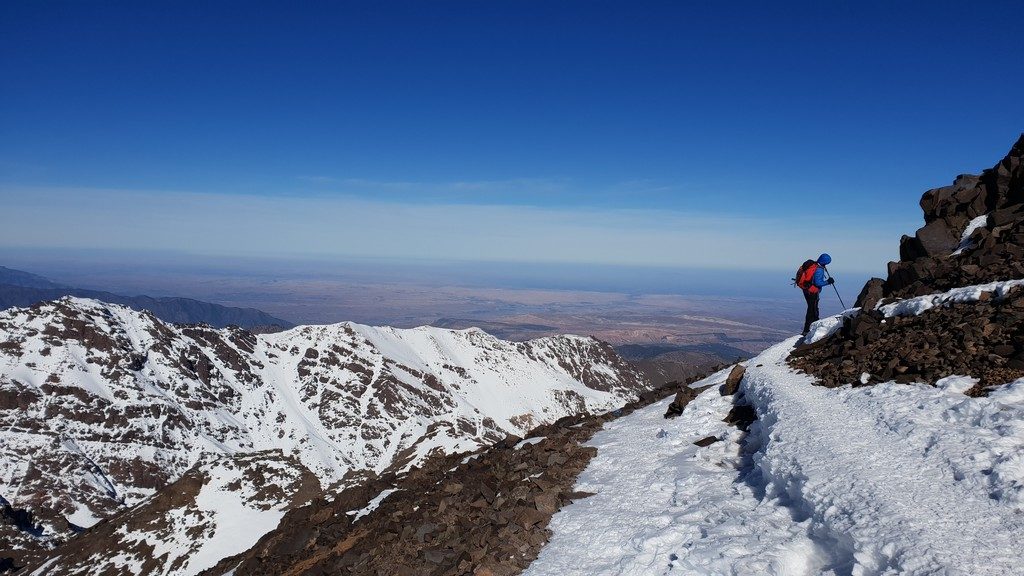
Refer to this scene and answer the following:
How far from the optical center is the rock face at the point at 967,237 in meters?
19.5

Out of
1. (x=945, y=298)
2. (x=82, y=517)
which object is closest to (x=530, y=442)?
(x=945, y=298)

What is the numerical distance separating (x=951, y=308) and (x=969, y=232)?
10.5 metres

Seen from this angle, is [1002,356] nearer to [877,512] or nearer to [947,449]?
[947,449]

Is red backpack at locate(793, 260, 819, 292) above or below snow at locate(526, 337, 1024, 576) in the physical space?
above

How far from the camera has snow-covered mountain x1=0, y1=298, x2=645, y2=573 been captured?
390 feet

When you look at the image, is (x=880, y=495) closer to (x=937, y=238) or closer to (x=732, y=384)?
(x=732, y=384)

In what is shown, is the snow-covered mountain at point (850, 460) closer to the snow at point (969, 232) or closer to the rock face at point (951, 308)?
the rock face at point (951, 308)

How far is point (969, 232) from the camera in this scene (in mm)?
24359

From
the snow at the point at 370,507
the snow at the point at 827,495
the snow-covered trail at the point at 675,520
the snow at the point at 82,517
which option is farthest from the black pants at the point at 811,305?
the snow at the point at 82,517

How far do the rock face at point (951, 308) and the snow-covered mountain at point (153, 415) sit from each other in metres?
86.0

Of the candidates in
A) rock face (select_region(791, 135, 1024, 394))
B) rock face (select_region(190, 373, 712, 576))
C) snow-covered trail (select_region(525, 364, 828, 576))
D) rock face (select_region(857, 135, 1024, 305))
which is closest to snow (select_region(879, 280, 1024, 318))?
rock face (select_region(791, 135, 1024, 394))

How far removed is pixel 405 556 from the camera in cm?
1146

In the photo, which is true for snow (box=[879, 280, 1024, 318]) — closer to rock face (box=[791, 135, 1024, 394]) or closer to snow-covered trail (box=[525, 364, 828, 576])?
rock face (box=[791, 135, 1024, 394])

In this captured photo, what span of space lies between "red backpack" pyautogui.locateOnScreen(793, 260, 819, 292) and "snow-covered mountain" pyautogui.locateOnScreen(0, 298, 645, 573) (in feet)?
269
